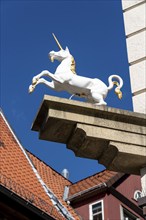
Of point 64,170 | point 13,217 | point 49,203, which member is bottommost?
point 13,217

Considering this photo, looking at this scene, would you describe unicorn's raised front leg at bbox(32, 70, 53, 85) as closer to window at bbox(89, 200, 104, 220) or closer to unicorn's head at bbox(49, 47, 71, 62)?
unicorn's head at bbox(49, 47, 71, 62)

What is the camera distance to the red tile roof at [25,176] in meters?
18.6

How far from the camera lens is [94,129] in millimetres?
5984

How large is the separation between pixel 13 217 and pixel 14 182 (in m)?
1.47

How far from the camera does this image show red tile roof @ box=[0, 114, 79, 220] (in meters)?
18.6

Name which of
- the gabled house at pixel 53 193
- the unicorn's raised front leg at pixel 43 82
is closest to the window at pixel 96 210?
the gabled house at pixel 53 193

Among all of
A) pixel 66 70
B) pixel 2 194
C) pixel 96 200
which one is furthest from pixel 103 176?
pixel 66 70

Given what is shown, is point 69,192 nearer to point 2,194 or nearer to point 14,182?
point 14,182

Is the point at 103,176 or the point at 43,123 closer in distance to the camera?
the point at 43,123

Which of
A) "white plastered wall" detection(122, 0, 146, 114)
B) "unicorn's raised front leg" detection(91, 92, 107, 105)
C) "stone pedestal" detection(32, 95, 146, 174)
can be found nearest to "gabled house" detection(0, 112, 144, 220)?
"white plastered wall" detection(122, 0, 146, 114)

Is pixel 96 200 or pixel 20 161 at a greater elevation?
pixel 20 161

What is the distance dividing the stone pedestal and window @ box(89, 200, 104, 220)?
14747mm

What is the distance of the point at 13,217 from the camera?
17.7 m

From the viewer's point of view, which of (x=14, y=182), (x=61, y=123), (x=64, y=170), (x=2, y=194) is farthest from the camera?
(x=64, y=170)
